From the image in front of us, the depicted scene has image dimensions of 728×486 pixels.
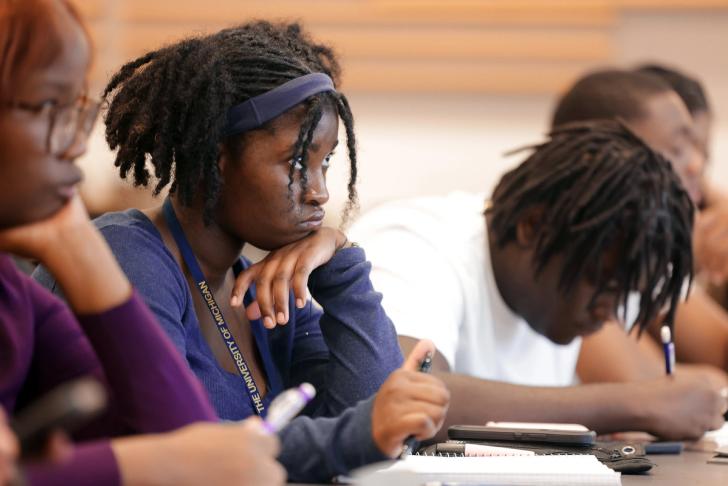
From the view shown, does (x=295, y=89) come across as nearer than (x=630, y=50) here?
Yes

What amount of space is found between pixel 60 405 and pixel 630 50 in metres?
3.74

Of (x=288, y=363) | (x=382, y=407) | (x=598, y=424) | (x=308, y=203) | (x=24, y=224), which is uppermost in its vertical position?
(x=24, y=224)

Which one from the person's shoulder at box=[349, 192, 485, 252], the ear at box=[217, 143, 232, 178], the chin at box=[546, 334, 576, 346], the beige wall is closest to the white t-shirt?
the person's shoulder at box=[349, 192, 485, 252]

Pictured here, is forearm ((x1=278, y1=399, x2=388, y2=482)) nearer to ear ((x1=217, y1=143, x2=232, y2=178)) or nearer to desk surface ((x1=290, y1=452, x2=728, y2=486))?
desk surface ((x1=290, y1=452, x2=728, y2=486))

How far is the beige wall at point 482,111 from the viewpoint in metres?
4.03

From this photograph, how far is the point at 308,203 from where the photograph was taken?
4.39 feet

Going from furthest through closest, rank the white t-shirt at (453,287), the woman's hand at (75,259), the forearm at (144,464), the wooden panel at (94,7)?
the wooden panel at (94,7) → the white t-shirt at (453,287) → the woman's hand at (75,259) → the forearm at (144,464)

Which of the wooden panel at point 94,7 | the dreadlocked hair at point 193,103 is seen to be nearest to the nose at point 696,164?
the dreadlocked hair at point 193,103

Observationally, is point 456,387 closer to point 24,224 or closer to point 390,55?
point 24,224

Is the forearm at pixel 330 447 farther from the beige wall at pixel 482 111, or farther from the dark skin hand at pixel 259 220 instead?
the beige wall at pixel 482 111

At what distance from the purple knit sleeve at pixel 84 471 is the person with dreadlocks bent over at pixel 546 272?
957mm

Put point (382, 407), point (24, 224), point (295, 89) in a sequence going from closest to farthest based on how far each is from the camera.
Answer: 1. point (24, 224)
2. point (382, 407)
3. point (295, 89)

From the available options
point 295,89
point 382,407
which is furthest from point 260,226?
point 382,407

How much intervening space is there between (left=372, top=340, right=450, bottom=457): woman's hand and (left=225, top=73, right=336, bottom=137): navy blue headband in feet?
1.22
